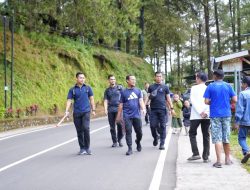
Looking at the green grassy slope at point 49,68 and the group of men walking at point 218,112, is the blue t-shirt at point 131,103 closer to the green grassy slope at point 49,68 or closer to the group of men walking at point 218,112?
→ the group of men walking at point 218,112

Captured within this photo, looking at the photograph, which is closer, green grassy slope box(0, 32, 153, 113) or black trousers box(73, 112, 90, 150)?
black trousers box(73, 112, 90, 150)

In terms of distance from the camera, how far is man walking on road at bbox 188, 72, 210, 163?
34.2 ft

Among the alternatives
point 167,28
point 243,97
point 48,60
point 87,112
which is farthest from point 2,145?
point 167,28

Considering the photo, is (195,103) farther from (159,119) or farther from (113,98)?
(113,98)

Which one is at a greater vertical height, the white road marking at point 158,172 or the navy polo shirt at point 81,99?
the navy polo shirt at point 81,99

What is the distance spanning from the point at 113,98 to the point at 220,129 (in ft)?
16.5

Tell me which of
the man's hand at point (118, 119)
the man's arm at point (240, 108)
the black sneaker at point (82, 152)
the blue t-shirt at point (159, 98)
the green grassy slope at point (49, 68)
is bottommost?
the black sneaker at point (82, 152)

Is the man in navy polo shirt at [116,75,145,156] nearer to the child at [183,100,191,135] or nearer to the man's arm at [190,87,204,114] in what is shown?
the man's arm at [190,87,204,114]

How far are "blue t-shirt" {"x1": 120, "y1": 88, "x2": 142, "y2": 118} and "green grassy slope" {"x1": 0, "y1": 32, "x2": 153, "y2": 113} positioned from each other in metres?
15.7

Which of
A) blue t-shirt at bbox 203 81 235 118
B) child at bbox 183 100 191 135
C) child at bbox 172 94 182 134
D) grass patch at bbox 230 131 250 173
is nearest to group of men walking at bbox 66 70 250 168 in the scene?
blue t-shirt at bbox 203 81 235 118

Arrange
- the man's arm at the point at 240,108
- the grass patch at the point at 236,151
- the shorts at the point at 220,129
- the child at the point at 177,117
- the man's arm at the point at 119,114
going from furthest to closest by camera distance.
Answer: the child at the point at 177,117 → the man's arm at the point at 119,114 → the man's arm at the point at 240,108 → the grass patch at the point at 236,151 → the shorts at the point at 220,129

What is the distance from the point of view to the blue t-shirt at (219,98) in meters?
9.77

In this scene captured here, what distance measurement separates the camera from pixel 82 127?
40.5ft

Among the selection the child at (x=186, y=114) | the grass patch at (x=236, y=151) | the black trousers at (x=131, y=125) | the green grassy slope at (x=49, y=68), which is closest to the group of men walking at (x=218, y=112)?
the grass patch at (x=236, y=151)
